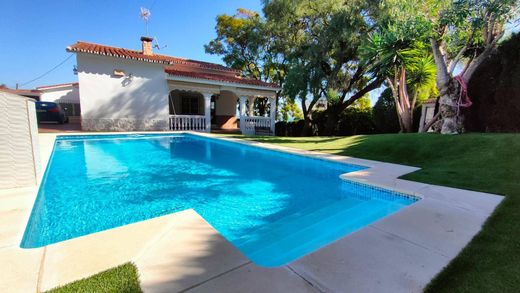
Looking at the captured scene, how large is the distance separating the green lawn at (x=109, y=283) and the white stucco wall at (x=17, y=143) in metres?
3.67

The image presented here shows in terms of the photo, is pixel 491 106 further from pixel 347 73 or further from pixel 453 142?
pixel 347 73

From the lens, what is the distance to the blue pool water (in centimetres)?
340

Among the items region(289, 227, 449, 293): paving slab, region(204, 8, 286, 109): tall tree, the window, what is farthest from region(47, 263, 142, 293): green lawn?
region(204, 8, 286, 109): tall tree

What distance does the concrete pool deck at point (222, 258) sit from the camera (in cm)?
183

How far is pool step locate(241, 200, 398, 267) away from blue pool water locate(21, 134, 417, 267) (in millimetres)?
13

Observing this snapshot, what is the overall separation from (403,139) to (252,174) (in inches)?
230

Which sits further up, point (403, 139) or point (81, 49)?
point (81, 49)

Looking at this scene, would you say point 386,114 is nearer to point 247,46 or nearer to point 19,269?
point 247,46

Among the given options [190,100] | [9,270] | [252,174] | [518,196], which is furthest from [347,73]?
[9,270]

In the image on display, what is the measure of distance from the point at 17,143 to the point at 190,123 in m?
13.0

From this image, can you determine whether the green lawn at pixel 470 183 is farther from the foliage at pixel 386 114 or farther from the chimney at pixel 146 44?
the chimney at pixel 146 44

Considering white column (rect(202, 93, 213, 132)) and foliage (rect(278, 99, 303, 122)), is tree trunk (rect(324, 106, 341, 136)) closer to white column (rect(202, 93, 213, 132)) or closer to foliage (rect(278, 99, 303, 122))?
white column (rect(202, 93, 213, 132))

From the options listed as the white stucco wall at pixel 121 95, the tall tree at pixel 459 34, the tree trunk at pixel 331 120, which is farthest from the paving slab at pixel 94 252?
the tree trunk at pixel 331 120

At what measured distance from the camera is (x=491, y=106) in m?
8.97
